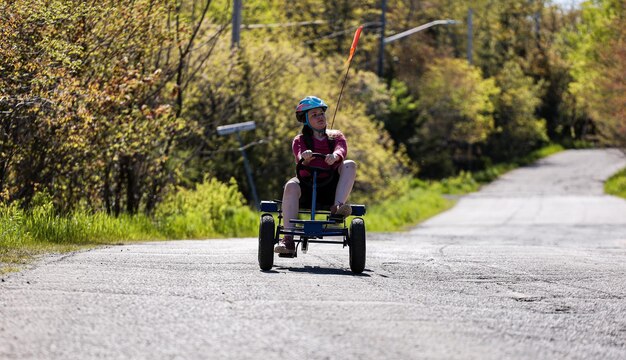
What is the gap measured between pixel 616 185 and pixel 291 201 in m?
45.2

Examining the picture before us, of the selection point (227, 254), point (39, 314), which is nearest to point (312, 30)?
point (227, 254)

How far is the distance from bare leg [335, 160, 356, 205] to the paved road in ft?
2.29

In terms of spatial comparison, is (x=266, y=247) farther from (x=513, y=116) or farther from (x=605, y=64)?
(x=513, y=116)

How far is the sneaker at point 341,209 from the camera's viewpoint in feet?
35.9

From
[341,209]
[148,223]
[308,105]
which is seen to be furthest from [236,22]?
[341,209]

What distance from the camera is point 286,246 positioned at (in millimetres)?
11477

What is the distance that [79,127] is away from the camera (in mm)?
16891

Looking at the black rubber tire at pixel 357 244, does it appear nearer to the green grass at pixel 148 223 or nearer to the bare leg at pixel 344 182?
the bare leg at pixel 344 182

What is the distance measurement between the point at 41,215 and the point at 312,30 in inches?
1536

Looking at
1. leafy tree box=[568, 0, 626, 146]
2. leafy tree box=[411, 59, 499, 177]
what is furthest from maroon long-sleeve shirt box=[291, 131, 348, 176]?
leafy tree box=[411, 59, 499, 177]

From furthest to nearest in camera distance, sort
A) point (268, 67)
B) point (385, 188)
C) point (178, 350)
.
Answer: point (385, 188) < point (268, 67) < point (178, 350)

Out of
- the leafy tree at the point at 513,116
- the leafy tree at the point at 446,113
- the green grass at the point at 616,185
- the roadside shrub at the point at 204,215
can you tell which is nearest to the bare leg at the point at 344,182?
the roadside shrub at the point at 204,215

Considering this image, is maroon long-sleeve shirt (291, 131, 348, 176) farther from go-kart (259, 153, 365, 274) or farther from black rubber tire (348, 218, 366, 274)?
black rubber tire (348, 218, 366, 274)

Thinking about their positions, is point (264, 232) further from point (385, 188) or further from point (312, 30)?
point (312, 30)
